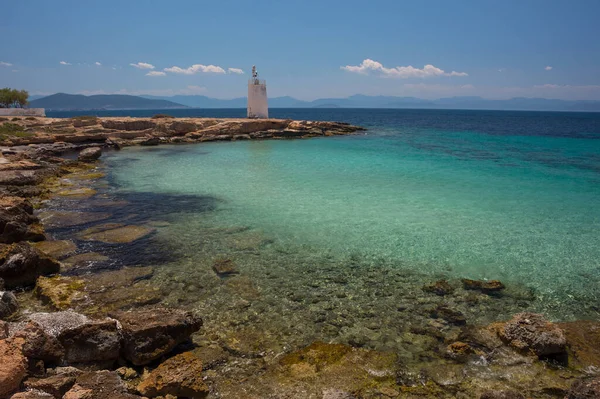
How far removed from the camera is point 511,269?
30.4 feet

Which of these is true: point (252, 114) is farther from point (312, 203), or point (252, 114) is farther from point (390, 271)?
point (390, 271)

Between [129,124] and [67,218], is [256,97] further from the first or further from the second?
[67,218]

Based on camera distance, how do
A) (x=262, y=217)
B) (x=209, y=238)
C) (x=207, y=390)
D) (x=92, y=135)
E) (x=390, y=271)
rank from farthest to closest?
1. (x=92, y=135)
2. (x=262, y=217)
3. (x=209, y=238)
4. (x=390, y=271)
5. (x=207, y=390)

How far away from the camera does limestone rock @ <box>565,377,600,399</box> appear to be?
4.23m

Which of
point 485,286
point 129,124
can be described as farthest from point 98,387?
point 129,124

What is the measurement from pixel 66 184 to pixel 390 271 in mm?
16642

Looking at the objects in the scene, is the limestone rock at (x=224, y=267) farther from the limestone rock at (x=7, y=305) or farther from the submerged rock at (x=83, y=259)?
the limestone rock at (x=7, y=305)

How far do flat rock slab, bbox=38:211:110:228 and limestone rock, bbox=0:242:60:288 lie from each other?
3942mm

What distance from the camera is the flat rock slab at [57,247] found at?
9664 millimetres

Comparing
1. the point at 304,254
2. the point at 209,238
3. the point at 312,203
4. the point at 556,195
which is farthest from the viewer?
the point at 556,195

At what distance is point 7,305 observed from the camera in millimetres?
6648

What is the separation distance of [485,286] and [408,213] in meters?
6.13

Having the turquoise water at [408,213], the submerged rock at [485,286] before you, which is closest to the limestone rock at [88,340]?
the turquoise water at [408,213]

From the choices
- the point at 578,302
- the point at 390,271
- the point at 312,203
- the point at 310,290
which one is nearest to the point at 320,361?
the point at 310,290
